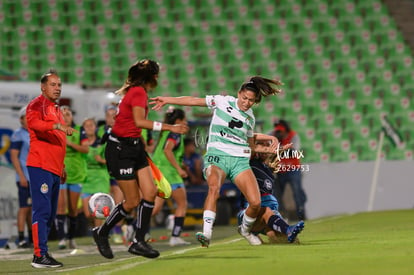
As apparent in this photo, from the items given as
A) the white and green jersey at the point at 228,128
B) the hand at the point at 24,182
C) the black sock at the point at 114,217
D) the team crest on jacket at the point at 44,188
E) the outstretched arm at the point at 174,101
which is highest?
the outstretched arm at the point at 174,101

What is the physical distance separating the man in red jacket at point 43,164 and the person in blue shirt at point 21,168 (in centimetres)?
485

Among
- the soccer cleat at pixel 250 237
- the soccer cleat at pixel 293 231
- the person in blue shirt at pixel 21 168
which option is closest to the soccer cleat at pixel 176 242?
the person in blue shirt at pixel 21 168

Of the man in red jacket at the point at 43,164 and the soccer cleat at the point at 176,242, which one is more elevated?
the man in red jacket at the point at 43,164

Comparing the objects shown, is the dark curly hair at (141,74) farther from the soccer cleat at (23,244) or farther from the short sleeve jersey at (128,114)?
the soccer cleat at (23,244)

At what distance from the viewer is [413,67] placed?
2594 cm

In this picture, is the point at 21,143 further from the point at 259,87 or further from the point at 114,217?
the point at 114,217

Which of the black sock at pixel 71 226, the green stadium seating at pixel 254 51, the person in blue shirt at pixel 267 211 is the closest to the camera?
the person in blue shirt at pixel 267 211

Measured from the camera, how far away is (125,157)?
9930 mm

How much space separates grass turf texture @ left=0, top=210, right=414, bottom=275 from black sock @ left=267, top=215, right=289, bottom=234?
0.28 m

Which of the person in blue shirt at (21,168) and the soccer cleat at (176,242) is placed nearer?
the soccer cleat at (176,242)

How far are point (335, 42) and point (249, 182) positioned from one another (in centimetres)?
1617

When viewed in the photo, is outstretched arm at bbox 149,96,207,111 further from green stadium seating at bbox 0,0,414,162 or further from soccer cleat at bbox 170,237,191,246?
green stadium seating at bbox 0,0,414,162

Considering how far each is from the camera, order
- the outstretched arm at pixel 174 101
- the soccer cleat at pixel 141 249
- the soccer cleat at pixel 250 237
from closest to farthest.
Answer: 1. the soccer cleat at pixel 141 249
2. the outstretched arm at pixel 174 101
3. the soccer cleat at pixel 250 237

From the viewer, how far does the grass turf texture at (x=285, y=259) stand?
8492mm
